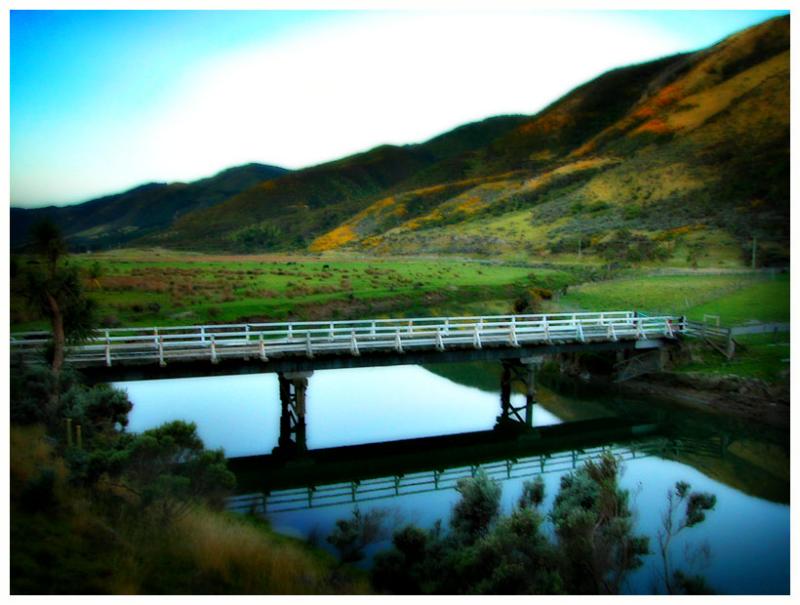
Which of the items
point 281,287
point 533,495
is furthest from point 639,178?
point 533,495

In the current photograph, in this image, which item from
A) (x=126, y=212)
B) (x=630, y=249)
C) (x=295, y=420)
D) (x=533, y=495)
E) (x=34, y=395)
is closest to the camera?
(x=533, y=495)

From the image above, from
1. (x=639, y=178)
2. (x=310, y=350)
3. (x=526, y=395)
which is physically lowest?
(x=526, y=395)

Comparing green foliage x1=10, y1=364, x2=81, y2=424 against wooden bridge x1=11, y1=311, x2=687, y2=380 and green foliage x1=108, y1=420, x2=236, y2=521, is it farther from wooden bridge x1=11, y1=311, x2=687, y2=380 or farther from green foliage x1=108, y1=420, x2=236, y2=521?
green foliage x1=108, y1=420, x2=236, y2=521

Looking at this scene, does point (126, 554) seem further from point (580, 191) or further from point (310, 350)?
point (580, 191)

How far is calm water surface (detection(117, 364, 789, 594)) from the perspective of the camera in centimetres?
1212

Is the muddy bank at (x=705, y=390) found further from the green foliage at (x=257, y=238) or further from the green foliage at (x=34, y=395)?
the green foliage at (x=257, y=238)

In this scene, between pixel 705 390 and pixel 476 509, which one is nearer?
pixel 476 509

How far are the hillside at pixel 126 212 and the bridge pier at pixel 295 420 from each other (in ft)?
23.1

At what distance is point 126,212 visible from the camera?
79.9 feet

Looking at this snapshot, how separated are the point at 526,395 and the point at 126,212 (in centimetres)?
1575

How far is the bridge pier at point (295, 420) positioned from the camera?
1748 cm

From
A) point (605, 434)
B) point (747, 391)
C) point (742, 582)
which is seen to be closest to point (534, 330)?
point (605, 434)

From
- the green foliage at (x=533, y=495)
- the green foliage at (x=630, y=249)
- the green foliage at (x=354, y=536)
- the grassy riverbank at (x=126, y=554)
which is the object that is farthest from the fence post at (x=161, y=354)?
the green foliage at (x=630, y=249)

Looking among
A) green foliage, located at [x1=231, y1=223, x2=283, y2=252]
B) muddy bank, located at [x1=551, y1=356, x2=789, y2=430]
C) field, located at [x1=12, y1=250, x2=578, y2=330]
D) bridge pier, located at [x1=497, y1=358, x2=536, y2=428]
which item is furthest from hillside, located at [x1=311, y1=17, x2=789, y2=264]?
bridge pier, located at [x1=497, y1=358, x2=536, y2=428]
